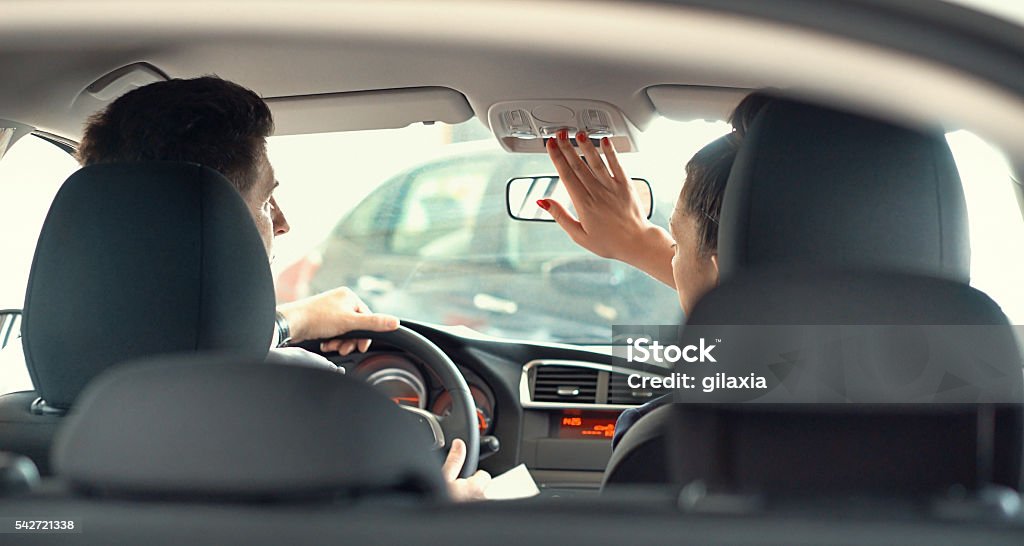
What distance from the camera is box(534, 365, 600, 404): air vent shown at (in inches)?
162

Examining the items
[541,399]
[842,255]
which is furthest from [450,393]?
[842,255]

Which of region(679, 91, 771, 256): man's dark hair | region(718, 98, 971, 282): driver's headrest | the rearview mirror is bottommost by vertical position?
region(718, 98, 971, 282): driver's headrest

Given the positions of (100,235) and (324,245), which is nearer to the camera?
(100,235)

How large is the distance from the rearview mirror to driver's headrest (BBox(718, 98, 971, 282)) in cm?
126

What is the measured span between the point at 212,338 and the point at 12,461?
52 cm

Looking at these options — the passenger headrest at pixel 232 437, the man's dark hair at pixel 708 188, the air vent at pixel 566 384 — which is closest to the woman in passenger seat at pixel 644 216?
the man's dark hair at pixel 708 188

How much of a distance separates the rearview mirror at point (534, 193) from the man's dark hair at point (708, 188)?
0.49 m

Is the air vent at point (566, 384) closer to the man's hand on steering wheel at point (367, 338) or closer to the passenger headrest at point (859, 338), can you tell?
the man's hand on steering wheel at point (367, 338)

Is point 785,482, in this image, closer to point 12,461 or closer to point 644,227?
point 12,461

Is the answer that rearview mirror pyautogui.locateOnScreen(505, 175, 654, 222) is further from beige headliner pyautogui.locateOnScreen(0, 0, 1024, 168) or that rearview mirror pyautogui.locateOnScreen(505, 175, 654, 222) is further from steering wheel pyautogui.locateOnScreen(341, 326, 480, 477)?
beige headliner pyautogui.locateOnScreen(0, 0, 1024, 168)

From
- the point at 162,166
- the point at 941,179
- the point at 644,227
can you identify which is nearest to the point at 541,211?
the point at 644,227

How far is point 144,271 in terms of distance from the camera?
5.62ft

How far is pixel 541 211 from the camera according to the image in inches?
123

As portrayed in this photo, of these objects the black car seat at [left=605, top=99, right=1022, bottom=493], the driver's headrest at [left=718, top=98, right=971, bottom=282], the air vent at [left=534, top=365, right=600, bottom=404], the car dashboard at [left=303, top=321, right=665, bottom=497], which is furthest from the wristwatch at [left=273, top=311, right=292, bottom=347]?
the driver's headrest at [left=718, top=98, right=971, bottom=282]
